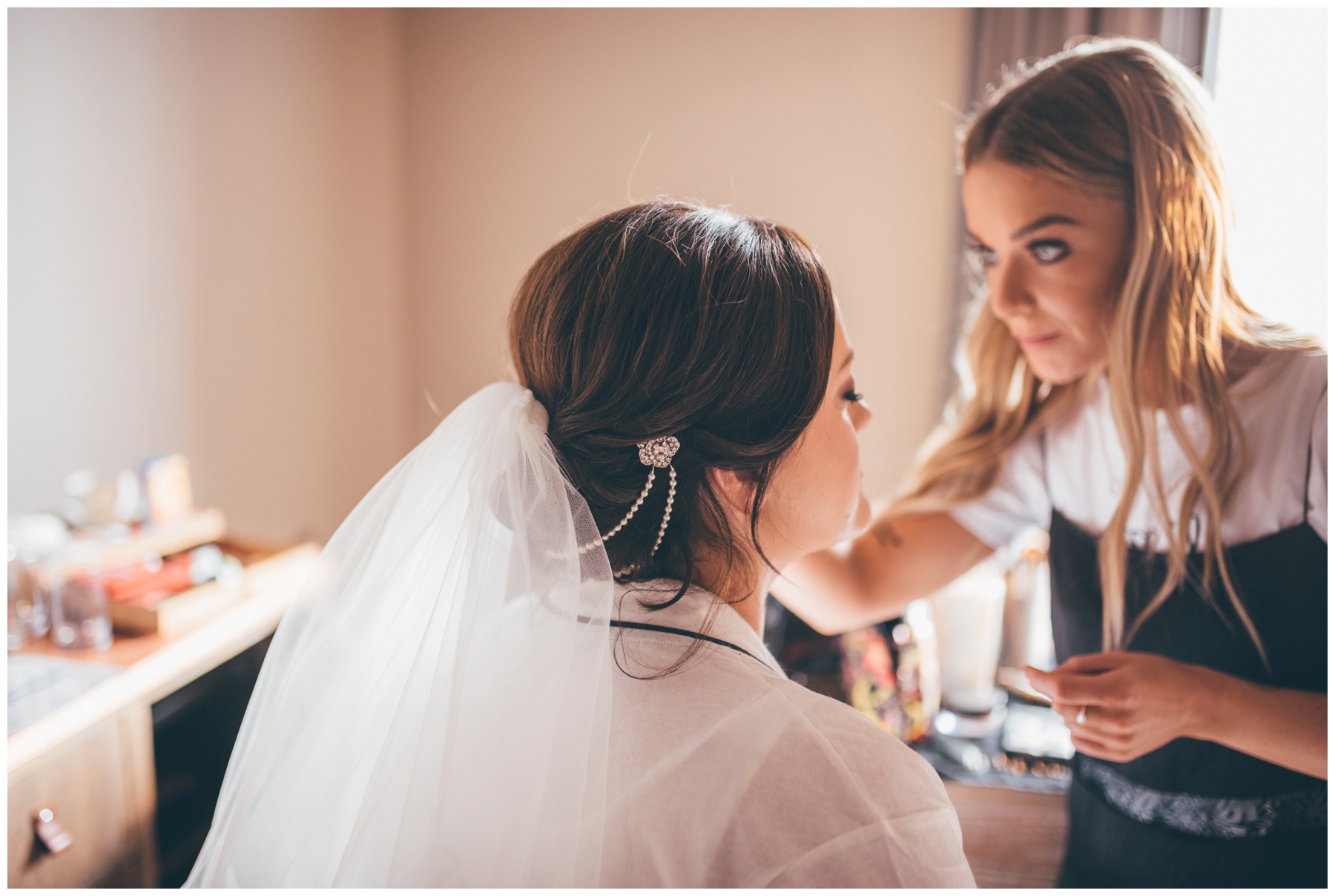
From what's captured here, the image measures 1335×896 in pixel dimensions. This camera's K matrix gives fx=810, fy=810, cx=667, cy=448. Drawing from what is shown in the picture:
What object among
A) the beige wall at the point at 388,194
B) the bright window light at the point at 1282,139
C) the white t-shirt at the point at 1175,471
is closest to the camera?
the white t-shirt at the point at 1175,471

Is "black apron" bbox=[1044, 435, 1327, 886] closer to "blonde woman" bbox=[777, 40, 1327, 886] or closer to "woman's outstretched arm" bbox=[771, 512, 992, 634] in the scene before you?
"blonde woman" bbox=[777, 40, 1327, 886]

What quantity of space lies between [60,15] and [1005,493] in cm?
219

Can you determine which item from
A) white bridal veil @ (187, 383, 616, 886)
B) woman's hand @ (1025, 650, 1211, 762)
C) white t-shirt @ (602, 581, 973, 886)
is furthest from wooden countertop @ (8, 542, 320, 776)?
woman's hand @ (1025, 650, 1211, 762)

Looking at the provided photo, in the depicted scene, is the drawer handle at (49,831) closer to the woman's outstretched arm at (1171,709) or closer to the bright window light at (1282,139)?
the woman's outstretched arm at (1171,709)

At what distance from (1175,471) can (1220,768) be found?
0.42 metres

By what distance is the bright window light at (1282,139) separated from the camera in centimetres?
178

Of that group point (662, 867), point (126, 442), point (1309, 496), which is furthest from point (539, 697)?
point (126, 442)

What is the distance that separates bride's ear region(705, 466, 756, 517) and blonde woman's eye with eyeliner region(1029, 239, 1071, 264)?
582 mm

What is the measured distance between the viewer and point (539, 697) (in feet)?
2.55

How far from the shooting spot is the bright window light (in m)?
1.78

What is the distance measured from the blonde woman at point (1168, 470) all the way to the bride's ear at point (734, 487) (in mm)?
406

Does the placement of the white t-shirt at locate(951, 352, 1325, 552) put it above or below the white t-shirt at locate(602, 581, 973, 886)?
above

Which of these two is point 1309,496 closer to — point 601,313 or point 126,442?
point 601,313

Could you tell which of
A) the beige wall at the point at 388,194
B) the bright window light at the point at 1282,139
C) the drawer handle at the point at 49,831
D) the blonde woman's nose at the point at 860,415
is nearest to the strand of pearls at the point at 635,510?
the blonde woman's nose at the point at 860,415
